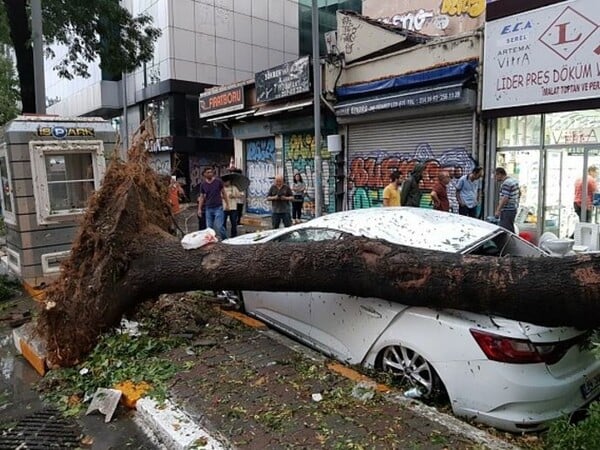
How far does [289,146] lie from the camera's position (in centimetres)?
1608

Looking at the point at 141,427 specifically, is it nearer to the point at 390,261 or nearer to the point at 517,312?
the point at 390,261

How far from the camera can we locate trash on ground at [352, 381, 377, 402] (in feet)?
11.7

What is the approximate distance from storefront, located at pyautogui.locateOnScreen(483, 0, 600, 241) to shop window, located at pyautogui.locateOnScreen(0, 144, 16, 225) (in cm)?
890

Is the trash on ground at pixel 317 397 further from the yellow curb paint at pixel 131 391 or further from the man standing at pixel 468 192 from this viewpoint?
the man standing at pixel 468 192

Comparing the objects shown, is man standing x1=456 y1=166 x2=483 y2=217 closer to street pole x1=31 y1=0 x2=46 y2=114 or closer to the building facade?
street pole x1=31 y1=0 x2=46 y2=114

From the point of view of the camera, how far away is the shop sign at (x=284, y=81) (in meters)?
13.7

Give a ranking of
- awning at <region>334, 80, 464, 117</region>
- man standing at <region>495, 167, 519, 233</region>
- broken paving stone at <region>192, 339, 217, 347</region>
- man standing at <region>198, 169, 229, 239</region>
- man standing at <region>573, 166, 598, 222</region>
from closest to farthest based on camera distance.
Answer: broken paving stone at <region>192, 339, 217, 347</region> → man standing at <region>495, 167, 519, 233</region> → man standing at <region>573, 166, 598, 222</region> → man standing at <region>198, 169, 229, 239</region> → awning at <region>334, 80, 464, 117</region>

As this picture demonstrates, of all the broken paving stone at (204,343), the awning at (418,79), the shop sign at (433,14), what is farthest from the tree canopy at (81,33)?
the shop sign at (433,14)

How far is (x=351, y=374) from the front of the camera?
13.2 feet

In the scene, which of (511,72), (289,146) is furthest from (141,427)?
(289,146)

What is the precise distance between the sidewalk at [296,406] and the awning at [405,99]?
7842 millimetres

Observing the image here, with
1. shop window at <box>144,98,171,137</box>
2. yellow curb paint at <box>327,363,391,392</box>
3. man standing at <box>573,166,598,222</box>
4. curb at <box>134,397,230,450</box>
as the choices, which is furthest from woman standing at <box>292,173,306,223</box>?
shop window at <box>144,98,171,137</box>

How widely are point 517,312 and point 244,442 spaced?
76.4 inches

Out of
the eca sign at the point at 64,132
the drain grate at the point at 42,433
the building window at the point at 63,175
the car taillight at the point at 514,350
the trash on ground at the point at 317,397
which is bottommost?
the drain grate at the point at 42,433
